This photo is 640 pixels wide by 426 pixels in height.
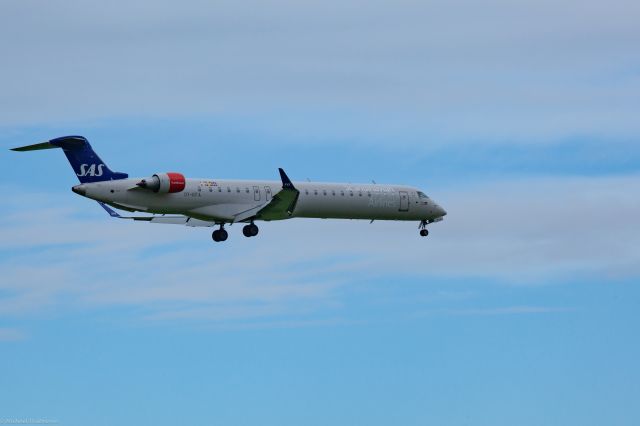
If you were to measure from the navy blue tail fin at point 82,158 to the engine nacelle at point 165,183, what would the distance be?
152 cm

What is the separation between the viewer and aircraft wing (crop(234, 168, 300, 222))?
74.9m

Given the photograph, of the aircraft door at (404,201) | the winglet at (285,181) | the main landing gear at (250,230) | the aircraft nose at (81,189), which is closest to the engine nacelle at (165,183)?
the aircraft nose at (81,189)

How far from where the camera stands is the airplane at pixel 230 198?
7219 centimetres

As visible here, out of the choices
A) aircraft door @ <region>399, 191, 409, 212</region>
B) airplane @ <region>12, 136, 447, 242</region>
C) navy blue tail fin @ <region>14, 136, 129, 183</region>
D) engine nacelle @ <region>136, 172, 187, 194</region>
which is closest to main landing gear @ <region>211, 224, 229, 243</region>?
airplane @ <region>12, 136, 447, 242</region>

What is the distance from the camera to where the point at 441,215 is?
83.8 meters

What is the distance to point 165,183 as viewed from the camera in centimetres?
7288

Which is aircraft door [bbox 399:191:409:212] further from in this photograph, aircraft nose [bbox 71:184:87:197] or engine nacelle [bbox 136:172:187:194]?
aircraft nose [bbox 71:184:87:197]

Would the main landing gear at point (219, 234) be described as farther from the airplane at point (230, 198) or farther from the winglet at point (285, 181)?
the winglet at point (285, 181)

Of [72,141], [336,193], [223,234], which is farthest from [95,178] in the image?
[336,193]

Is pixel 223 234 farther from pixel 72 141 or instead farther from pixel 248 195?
pixel 72 141

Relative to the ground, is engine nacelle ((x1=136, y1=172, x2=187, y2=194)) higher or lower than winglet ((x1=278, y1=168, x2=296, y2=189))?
lower

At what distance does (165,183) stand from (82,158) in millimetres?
3895

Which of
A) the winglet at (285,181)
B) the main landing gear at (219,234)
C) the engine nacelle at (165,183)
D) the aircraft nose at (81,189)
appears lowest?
the main landing gear at (219,234)

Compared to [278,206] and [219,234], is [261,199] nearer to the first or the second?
[278,206]
